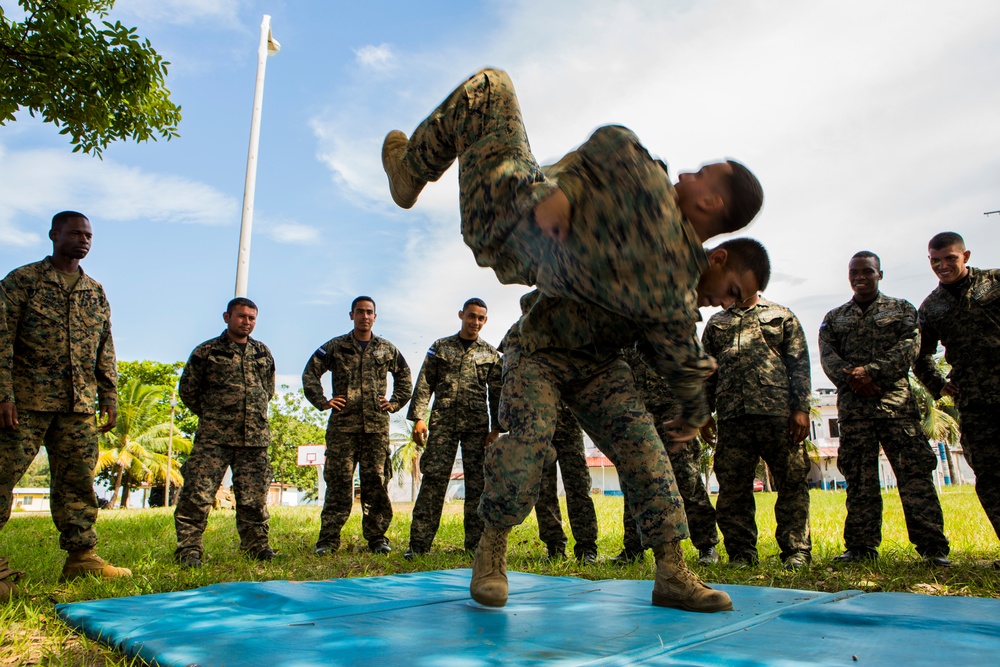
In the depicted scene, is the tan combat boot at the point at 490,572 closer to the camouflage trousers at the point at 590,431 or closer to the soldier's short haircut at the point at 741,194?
the camouflage trousers at the point at 590,431

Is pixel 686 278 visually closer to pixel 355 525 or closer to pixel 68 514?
pixel 68 514

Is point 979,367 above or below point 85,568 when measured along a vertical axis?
above

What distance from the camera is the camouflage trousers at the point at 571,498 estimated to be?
537 centimetres

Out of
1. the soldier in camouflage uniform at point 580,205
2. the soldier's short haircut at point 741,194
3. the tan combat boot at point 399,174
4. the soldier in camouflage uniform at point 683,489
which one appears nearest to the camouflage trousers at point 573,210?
the soldier in camouflage uniform at point 580,205

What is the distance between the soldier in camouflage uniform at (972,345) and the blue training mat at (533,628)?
186cm

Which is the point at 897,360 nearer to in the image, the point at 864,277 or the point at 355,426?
the point at 864,277

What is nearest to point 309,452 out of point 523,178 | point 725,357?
point 725,357

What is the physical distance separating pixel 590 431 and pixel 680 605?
2.58 ft

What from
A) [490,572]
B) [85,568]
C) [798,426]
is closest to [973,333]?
[798,426]

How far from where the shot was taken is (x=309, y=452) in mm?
28109

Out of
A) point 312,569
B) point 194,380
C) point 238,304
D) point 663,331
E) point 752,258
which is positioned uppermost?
point 752,258

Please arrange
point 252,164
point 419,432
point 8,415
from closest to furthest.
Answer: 1. point 8,415
2. point 419,432
3. point 252,164

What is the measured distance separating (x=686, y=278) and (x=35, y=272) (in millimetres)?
3960

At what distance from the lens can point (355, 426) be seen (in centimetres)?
617
